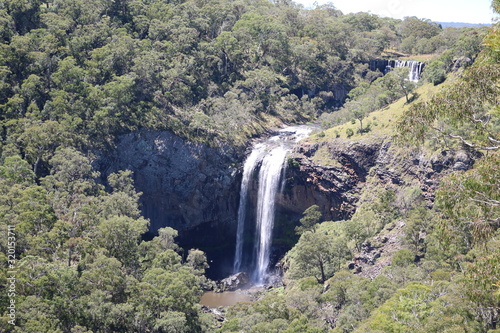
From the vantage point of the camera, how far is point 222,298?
174ft

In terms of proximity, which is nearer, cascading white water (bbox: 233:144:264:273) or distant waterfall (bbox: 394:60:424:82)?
cascading white water (bbox: 233:144:264:273)

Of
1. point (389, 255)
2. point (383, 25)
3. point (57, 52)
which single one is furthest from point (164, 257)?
point (383, 25)

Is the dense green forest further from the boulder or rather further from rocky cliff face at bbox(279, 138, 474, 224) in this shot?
the boulder

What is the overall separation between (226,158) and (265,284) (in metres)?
16.1

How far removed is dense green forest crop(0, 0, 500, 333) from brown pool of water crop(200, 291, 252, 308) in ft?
6.14

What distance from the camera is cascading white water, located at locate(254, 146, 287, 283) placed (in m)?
61.1

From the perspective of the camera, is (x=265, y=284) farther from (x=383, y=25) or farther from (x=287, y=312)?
(x=383, y=25)

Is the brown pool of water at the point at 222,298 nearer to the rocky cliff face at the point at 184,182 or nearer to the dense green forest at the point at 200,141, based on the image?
the dense green forest at the point at 200,141

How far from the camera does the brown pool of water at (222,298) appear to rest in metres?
51.8

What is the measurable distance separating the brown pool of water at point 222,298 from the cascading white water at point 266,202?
24.0 feet

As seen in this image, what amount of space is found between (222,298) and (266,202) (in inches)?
545

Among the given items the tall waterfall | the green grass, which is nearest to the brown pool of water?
the tall waterfall

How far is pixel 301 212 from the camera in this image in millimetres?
61031

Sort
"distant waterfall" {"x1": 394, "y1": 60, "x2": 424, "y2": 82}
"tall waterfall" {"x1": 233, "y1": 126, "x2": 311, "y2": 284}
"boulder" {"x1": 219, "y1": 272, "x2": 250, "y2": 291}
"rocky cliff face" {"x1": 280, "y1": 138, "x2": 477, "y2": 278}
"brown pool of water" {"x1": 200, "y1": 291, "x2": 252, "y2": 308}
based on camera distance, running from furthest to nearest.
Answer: "distant waterfall" {"x1": 394, "y1": 60, "x2": 424, "y2": 82} → "tall waterfall" {"x1": 233, "y1": 126, "x2": 311, "y2": 284} → "boulder" {"x1": 219, "y1": 272, "x2": 250, "y2": 291} → "brown pool of water" {"x1": 200, "y1": 291, "x2": 252, "y2": 308} → "rocky cliff face" {"x1": 280, "y1": 138, "x2": 477, "y2": 278}
